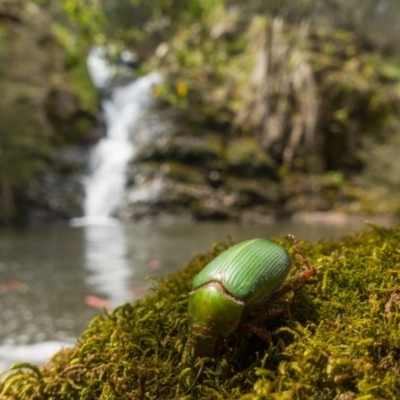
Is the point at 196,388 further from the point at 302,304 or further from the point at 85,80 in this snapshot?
the point at 85,80

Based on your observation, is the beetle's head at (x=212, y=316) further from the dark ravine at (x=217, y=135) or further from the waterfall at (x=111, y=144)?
the dark ravine at (x=217, y=135)

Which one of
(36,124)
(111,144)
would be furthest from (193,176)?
(36,124)

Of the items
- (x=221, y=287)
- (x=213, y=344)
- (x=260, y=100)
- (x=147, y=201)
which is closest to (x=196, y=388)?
(x=213, y=344)

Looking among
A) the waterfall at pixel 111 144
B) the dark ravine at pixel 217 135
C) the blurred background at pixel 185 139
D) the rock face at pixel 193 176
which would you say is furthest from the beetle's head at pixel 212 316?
the rock face at pixel 193 176

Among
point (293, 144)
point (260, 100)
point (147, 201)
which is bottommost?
point (147, 201)

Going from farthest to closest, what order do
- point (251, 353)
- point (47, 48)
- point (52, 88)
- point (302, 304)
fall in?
point (47, 48)
point (52, 88)
point (302, 304)
point (251, 353)

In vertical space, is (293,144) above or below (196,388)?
above

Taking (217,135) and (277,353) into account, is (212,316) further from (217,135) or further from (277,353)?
(217,135)

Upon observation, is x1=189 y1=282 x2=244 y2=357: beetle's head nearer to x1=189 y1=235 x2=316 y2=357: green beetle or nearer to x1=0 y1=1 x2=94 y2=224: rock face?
x1=189 y1=235 x2=316 y2=357: green beetle
